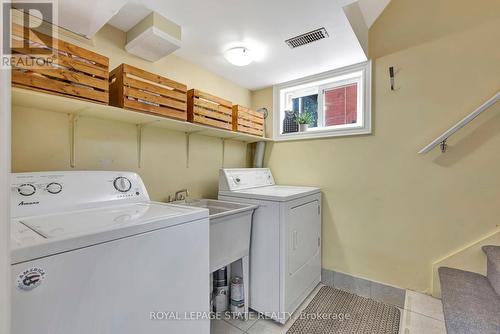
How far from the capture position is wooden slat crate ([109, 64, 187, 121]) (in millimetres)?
1356

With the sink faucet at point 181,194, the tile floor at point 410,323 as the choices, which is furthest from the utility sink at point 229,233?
the tile floor at point 410,323

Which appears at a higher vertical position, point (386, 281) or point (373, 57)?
point (373, 57)

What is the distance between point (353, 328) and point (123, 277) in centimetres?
169

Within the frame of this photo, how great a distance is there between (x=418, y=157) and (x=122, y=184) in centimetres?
220

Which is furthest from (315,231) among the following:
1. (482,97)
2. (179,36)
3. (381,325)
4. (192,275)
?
(179,36)

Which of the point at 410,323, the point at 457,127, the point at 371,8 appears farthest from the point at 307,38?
the point at 410,323

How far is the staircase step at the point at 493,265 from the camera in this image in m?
1.35

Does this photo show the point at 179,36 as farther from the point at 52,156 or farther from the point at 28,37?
the point at 52,156

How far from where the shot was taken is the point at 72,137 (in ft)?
4.58

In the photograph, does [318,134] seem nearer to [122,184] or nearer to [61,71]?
[122,184]

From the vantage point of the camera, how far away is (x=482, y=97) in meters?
1.61

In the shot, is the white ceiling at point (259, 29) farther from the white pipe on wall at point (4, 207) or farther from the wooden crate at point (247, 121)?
the white pipe on wall at point (4, 207)

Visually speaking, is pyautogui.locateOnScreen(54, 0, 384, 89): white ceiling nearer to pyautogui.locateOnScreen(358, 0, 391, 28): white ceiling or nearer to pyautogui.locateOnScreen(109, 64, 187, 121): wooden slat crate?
pyautogui.locateOnScreen(358, 0, 391, 28): white ceiling

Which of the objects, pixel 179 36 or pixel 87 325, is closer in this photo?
pixel 87 325
